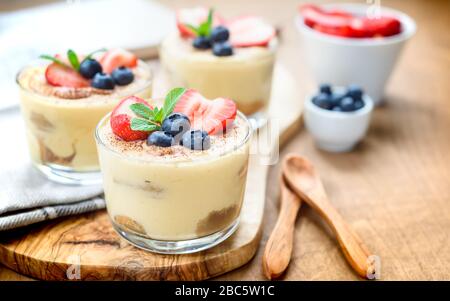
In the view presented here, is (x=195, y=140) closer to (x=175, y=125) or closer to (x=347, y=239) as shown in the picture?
(x=175, y=125)

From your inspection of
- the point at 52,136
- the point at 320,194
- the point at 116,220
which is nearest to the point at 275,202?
the point at 320,194

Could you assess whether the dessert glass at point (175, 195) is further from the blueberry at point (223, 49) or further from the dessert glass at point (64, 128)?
the blueberry at point (223, 49)

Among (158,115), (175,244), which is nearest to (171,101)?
(158,115)

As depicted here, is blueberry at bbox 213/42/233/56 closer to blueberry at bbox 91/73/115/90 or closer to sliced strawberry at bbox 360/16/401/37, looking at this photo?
blueberry at bbox 91/73/115/90

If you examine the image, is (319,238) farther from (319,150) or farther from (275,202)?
(319,150)

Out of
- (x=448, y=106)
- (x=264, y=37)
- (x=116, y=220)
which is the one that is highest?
(x=264, y=37)

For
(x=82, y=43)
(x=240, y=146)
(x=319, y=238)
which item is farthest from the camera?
(x=82, y=43)

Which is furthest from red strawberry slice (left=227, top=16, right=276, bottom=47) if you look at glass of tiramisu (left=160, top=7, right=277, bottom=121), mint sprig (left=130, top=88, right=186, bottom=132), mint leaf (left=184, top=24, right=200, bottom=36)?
mint sprig (left=130, top=88, right=186, bottom=132)
